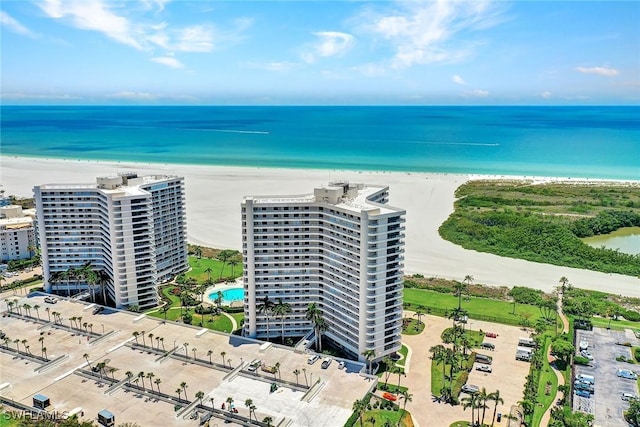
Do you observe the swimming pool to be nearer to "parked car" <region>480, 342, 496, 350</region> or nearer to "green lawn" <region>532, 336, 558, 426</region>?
"parked car" <region>480, 342, 496, 350</region>

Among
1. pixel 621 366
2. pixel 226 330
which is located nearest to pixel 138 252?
pixel 226 330

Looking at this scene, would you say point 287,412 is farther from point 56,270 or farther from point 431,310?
point 56,270

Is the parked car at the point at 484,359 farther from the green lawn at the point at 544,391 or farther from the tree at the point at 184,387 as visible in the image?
the tree at the point at 184,387

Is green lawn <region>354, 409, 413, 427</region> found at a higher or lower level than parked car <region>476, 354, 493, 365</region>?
lower

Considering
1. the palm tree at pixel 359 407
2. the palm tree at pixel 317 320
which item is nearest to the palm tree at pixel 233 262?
the palm tree at pixel 317 320

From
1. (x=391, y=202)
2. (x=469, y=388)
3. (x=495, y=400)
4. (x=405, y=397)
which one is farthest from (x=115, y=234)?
(x=391, y=202)

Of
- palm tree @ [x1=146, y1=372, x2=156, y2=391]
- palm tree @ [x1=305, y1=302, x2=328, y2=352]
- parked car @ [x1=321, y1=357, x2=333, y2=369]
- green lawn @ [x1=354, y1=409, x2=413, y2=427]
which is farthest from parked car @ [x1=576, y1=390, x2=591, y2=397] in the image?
palm tree @ [x1=146, y1=372, x2=156, y2=391]
